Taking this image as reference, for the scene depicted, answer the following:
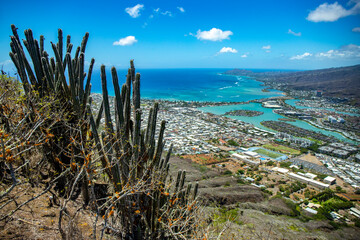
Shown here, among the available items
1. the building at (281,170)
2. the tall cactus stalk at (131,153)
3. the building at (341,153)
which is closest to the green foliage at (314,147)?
the building at (341,153)

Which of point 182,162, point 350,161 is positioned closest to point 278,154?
point 350,161

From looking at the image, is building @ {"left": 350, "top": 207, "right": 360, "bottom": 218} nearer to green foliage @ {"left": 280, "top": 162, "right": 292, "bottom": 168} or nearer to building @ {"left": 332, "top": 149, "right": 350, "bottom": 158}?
green foliage @ {"left": 280, "top": 162, "right": 292, "bottom": 168}

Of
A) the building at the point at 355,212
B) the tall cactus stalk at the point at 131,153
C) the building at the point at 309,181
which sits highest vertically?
the tall cactus stalk at the point at 131,153

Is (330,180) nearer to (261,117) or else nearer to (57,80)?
(57,80)

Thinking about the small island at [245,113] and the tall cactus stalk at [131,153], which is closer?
the tall cactus stalk at [131,153]

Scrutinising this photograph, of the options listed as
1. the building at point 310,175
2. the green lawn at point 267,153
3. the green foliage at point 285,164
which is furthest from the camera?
the green lawn at point 267,153

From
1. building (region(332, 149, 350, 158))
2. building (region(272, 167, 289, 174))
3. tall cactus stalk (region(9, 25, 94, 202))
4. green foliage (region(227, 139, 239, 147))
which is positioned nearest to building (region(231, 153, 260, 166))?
building (region(272, 167, 289, 174))

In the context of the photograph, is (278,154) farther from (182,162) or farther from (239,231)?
(239,231)

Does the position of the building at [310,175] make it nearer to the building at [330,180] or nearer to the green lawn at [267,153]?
the building at [330,180]

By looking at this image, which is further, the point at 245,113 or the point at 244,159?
the point at 245,113

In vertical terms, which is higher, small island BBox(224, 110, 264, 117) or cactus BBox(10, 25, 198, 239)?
cactus BBox(10, 25, 198, 239)

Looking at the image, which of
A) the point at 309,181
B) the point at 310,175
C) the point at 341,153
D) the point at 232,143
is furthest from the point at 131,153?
the point at 341,153
